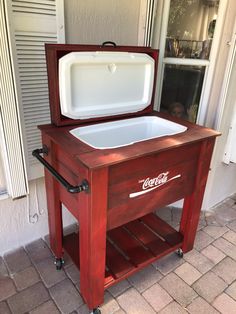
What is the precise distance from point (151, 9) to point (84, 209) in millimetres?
1263

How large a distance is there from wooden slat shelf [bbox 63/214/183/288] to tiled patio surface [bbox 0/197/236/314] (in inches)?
6.1

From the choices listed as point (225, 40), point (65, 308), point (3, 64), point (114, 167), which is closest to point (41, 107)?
point (3, 64)

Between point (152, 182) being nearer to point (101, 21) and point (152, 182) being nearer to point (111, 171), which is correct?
point (111, 171)

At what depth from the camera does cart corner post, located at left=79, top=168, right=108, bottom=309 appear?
0.97 meters

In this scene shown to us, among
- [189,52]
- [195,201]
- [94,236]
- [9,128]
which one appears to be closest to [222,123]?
[189,52]

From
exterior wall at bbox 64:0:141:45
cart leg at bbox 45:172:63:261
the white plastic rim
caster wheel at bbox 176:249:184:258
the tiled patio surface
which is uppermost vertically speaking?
exterior wall at bbox 64:0:141:45

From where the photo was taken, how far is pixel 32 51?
4.21ft

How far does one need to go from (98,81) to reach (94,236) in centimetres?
75

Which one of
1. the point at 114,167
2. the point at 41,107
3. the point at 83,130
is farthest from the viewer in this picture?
the point at 41,107

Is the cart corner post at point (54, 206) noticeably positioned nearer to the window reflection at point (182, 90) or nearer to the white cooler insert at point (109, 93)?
the white cooler insert at point (109, 93)

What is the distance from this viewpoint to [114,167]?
1005 mm

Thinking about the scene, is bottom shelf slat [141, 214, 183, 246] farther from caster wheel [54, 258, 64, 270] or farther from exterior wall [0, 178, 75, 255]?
exterior wall [0, 178, 75, 255]

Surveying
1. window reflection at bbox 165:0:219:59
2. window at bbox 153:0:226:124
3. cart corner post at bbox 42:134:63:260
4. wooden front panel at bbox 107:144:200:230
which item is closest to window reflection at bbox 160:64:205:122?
window at bbox 153:0:226:124

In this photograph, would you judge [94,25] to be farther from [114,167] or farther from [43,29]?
[114,167]
